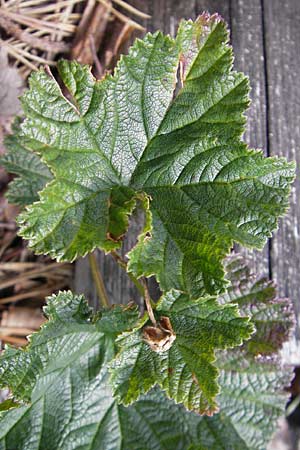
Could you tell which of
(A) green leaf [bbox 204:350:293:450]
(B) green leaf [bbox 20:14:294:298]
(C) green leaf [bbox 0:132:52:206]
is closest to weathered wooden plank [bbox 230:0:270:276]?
(A) green leaf [bbox 204:350:293:450]

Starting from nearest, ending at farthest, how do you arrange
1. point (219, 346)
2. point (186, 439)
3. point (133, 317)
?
point (219, 346), point (133, 317), point (186, 439)

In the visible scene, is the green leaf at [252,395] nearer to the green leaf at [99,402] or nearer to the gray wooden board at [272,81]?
the green leaf at [99,402]

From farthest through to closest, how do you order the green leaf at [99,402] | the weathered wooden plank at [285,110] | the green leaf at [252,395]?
the weathered wooden plank at [285,110] < the green leaf at [252,395] < the green leaf at [99,402]

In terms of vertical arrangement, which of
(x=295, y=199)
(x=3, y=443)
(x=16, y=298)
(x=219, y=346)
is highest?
(x=295, y=199)

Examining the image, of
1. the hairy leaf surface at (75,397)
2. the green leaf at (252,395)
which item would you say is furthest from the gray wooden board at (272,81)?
the hairy leaf surface at (75,397)

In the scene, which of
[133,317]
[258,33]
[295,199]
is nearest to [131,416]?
[133,317]

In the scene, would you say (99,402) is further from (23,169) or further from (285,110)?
(285,110)

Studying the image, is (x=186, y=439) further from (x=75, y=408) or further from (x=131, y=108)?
(x=131, y=108)
